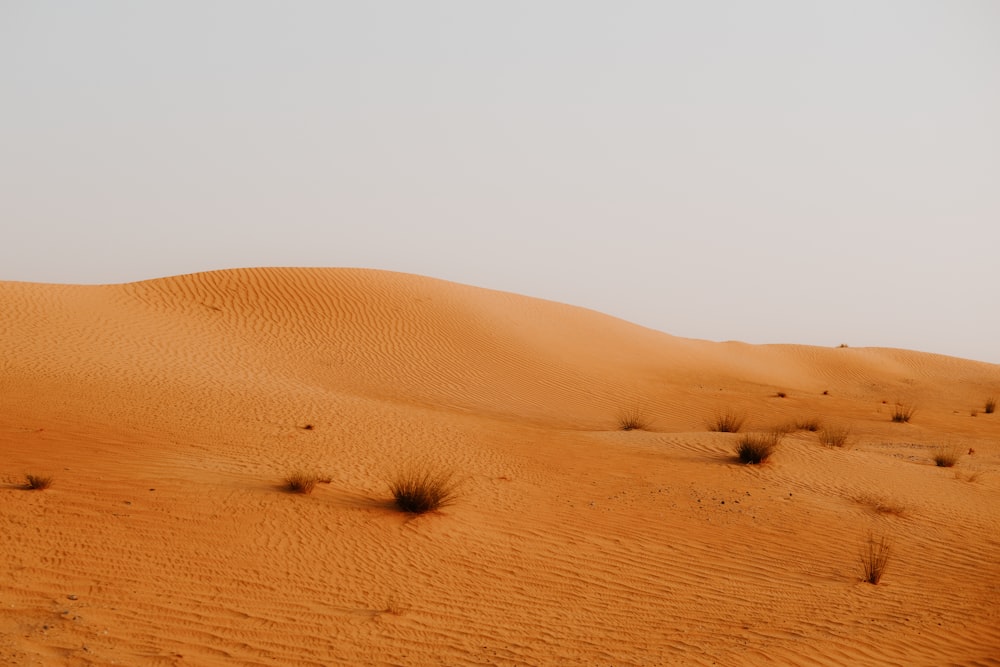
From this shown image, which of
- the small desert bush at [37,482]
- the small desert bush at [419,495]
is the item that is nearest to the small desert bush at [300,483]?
the small desert bush at [419,495]

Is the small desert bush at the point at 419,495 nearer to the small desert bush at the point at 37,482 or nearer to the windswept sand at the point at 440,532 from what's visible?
the windswept sand at the point at 440,532

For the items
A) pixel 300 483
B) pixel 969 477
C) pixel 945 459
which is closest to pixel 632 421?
pixel 945 459

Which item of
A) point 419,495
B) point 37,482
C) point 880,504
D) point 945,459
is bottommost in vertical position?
point 37,482

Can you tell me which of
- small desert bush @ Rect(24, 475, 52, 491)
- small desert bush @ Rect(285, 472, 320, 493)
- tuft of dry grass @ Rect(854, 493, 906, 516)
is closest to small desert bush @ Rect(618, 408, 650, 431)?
tuft of dry grass @ Rect(854, 493, 906, 516)

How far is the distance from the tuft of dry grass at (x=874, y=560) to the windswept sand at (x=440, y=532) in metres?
0.12

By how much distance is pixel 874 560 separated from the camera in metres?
8.57

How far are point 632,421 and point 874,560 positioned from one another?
410 inches

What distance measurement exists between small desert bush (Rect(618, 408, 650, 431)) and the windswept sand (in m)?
0.55

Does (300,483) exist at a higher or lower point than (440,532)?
higher

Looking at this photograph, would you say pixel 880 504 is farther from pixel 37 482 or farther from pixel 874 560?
pixel 37 482

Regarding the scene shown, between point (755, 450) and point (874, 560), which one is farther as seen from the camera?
point (755, 450)

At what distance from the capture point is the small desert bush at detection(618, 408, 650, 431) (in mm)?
18828

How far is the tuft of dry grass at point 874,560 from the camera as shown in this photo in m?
8.20

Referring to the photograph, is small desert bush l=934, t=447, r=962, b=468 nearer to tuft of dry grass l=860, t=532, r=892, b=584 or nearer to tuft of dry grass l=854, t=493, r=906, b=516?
tuft of dry grass l=854, t=493, r=906, b=516
